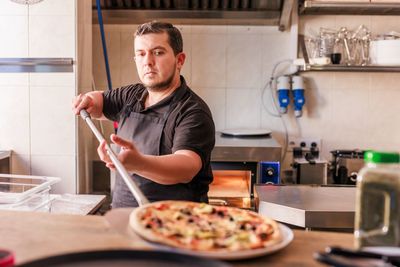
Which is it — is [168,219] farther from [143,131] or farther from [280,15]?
[280,15]

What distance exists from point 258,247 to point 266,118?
7.13 ft

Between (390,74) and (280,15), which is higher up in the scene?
(280,15)

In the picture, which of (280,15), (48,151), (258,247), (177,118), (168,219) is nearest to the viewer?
(258,247)

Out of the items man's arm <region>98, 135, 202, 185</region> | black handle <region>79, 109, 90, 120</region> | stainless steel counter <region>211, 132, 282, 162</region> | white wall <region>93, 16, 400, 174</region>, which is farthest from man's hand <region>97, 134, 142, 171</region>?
white wall <region>93, 16, 400, 174</region>

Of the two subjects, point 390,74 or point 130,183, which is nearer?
point 130,183

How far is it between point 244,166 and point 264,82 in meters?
0.74

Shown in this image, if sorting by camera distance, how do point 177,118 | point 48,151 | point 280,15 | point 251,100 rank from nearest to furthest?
point 177,118 < point 48,151 < point 280,15 < point 251,100

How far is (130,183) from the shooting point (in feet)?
3.18

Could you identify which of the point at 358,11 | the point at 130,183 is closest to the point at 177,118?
the point at 130,183

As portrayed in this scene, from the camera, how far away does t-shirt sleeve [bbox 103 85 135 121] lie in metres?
1.84

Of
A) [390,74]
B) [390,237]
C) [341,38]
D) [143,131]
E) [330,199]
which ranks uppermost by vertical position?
[341,38]

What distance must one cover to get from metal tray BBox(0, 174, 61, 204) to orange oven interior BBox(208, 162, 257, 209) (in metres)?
0.85

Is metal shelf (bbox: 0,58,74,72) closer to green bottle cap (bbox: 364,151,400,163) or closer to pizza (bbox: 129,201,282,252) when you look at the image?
pizza (bbox: 129,201,282,252)

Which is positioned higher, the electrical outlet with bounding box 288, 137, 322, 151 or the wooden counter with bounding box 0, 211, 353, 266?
the electrical outlet with bounding box 288, 137, 322, 151
